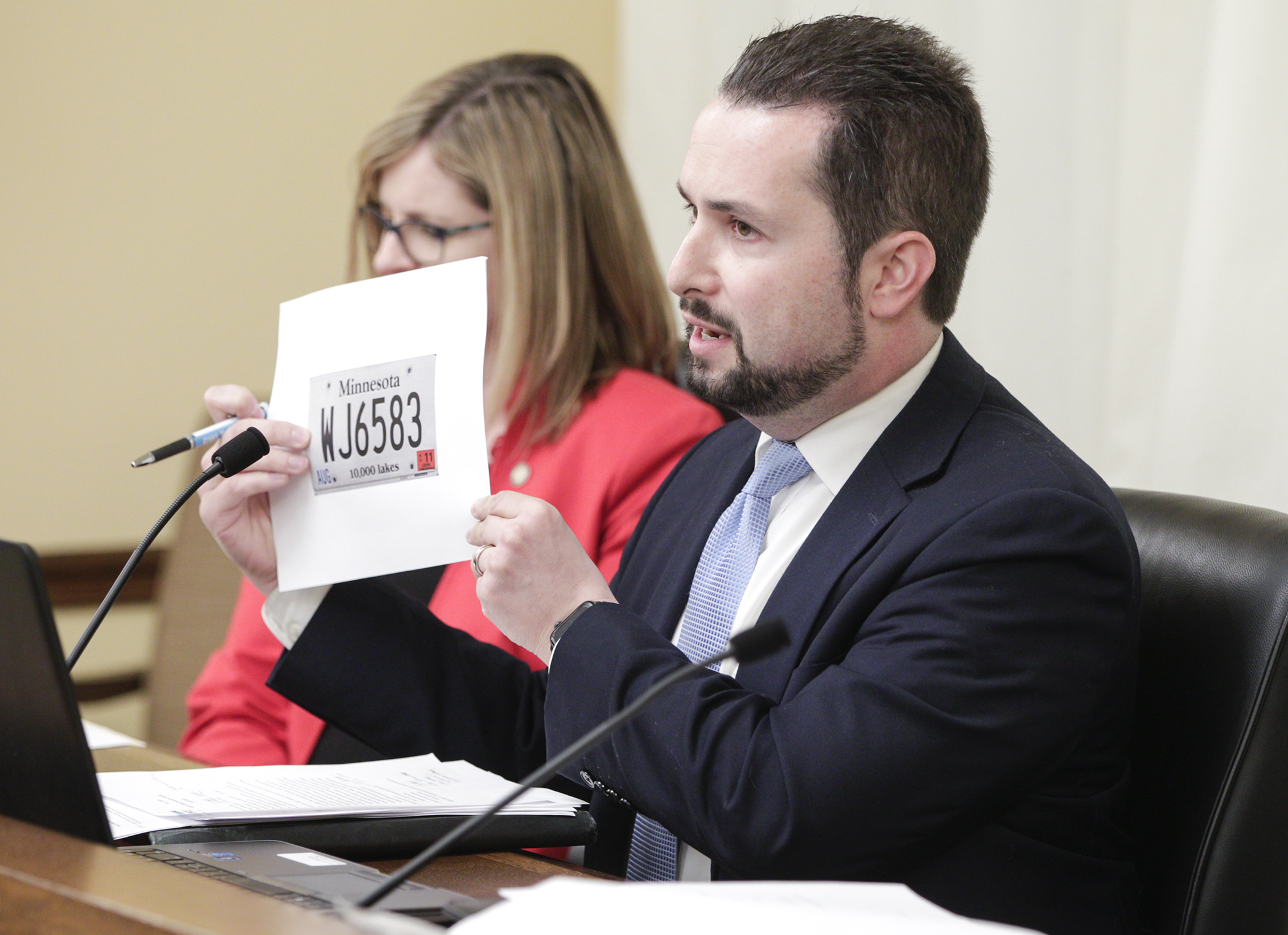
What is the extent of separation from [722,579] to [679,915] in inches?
24.9

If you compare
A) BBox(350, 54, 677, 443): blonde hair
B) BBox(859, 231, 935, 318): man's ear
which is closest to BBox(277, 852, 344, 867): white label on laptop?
BBox(859, 231, 935, 318): man's ear

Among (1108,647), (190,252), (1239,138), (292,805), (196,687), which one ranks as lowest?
(196,687)

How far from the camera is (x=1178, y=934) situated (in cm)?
100

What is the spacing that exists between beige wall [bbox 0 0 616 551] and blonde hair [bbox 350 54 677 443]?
89 centimetres

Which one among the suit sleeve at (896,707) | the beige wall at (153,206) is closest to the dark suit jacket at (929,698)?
the suit sleeve at (896,707)

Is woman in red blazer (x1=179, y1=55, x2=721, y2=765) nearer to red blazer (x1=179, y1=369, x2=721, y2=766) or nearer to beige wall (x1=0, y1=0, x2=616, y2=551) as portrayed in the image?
red blazer (x1=179, y1=369, x2=721, y2=766)

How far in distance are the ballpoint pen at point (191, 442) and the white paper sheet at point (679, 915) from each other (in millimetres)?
649

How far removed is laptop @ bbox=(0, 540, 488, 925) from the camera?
0.74m

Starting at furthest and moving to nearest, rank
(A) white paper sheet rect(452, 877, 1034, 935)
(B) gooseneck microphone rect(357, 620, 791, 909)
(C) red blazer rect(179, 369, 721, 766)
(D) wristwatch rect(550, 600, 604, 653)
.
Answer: (C) red blazer rect(179, 369, 721, 766)
(D) wristwatch rect(550, 600, 604, 653)
(B) gooseneck microphone rect(357, 620, 791, 909)
(A) white paper sheet rect(452, 877, 1034, 935)

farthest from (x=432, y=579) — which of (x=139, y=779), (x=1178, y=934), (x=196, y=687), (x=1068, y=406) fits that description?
(x=1178, y=934)

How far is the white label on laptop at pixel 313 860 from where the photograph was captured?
87 cm

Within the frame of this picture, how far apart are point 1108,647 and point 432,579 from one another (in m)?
0.97

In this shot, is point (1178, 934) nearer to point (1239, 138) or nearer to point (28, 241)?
point (1239, 138)

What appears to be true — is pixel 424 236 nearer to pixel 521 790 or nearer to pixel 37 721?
pixel 37 721
